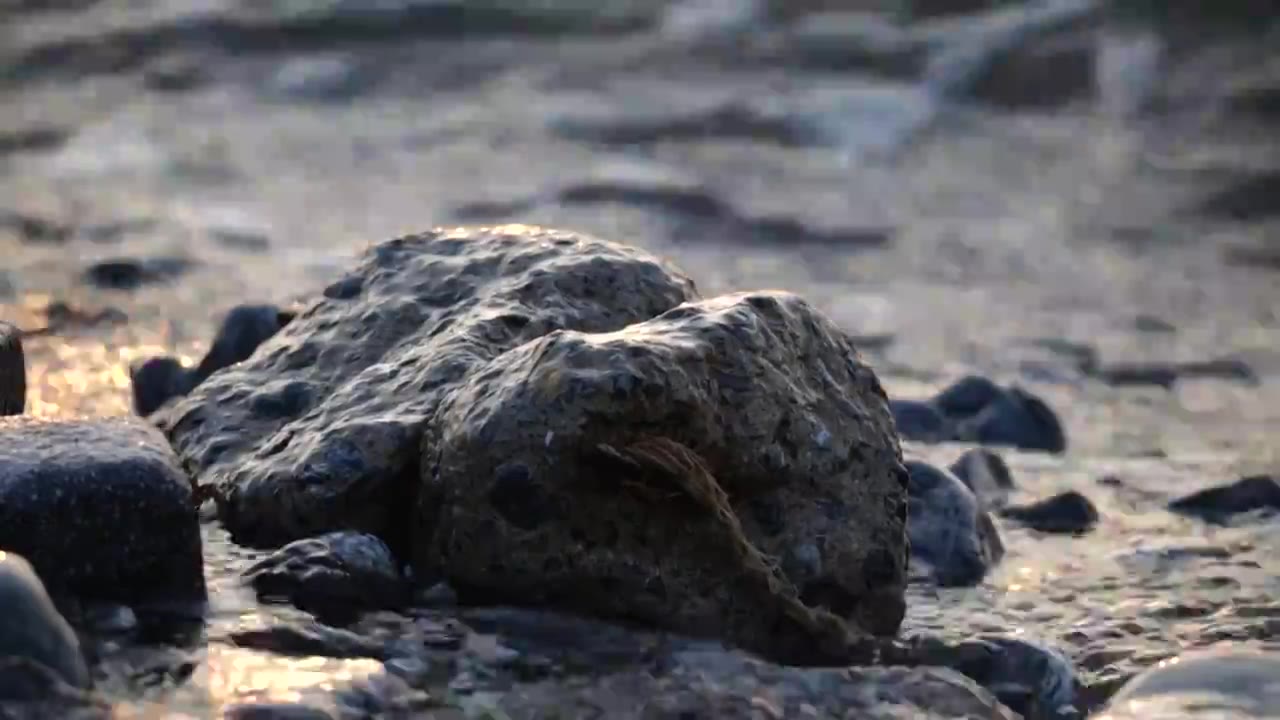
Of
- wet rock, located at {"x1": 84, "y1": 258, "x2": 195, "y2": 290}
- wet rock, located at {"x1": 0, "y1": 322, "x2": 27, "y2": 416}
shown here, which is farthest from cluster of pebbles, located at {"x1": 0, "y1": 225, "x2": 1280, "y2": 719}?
wet rock, located at {"x1": 84, "y1": 258, "x2": 195, "y2": 290}

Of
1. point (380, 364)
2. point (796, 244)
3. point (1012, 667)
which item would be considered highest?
point (380, 364)

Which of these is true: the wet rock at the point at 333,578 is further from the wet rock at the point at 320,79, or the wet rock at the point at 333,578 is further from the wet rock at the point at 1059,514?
the wet rock at the point at 320,79

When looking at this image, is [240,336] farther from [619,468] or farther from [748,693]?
[748,693]

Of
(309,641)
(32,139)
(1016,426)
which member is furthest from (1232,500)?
(32,139)

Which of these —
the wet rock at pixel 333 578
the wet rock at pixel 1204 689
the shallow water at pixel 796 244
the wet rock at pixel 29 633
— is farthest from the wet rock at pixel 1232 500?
the wet rock at pixel 29 633

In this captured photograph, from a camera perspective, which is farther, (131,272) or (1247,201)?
(1247,201)

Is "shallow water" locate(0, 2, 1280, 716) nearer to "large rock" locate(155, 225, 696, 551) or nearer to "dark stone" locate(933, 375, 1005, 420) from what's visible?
"large rock" locate(155, 225, 696, 551)

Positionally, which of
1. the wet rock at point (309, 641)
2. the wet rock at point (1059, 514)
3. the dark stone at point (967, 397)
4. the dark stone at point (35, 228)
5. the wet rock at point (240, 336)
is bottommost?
the dark stone at point (35, 228)
